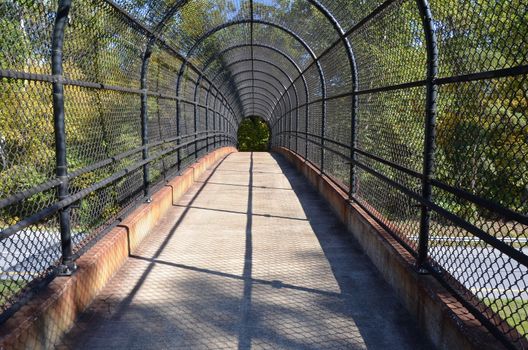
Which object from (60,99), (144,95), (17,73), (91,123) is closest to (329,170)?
(144,95)

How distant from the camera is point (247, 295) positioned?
404cm

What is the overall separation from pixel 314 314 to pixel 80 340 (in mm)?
1658

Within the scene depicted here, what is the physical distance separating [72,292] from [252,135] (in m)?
55.3

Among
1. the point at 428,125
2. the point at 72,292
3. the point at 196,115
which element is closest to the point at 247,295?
the point at 72,292

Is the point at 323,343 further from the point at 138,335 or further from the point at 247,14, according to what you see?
the point at 247,14

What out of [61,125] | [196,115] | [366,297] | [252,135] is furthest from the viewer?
[252,135]

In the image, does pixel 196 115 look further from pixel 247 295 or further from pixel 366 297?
pixel 366 297

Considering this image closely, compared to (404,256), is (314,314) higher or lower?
→ lower

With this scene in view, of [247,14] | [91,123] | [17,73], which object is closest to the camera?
[17,73]

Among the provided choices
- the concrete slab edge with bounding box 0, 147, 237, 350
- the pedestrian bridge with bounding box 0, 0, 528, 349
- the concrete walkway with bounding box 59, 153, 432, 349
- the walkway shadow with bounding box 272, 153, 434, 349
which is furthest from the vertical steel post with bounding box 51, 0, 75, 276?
the walkway shadow with bounding box 272, 153, 434, 349

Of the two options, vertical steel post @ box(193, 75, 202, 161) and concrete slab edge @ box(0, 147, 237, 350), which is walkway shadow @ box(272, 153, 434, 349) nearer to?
concrete slab edge @ box(0, 147, 237, 350)

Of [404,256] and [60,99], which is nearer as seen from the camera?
[60,99]

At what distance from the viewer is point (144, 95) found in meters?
6.23

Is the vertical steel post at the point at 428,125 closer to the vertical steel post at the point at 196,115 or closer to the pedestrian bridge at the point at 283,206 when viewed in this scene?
the pedestrian bridge at the point at 283,206
